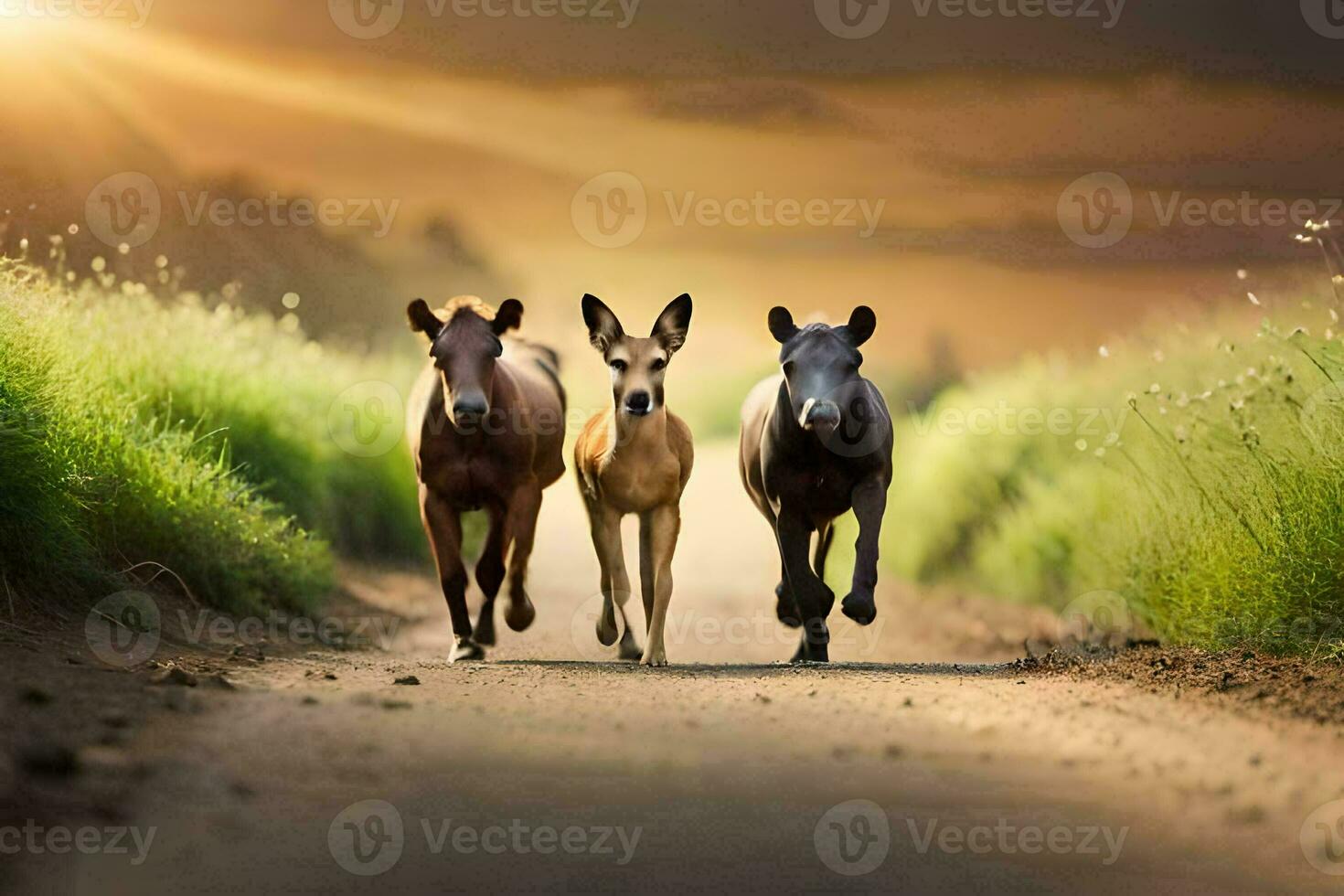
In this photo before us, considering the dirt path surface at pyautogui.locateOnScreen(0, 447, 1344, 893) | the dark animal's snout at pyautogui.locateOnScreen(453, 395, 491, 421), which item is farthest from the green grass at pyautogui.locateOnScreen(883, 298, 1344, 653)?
the dark animal's snout at pyautogui.locateOnScreen(453, 395, 491, 421)

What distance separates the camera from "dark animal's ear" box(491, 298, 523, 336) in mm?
10031

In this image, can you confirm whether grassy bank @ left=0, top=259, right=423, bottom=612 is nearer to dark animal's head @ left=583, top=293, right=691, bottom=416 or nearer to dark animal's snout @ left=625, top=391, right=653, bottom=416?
dark animal's head @ left=583, top=293, right=691, bottom=416

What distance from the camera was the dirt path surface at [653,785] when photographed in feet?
16.6

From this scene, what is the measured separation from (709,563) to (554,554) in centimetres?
193

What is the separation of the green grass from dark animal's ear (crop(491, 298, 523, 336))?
168 inches

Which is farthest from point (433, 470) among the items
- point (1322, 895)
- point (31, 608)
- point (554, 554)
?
point (554, 554)

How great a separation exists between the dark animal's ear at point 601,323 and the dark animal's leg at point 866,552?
6.82 ft

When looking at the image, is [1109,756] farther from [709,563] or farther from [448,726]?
[709,563]

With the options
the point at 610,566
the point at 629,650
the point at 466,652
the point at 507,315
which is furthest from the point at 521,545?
the point at 507,315

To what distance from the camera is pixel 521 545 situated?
10.3 m

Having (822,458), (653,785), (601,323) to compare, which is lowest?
(653,785)

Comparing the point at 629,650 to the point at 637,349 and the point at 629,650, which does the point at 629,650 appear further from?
the point at 637,349

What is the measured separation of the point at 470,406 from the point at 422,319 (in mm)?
939

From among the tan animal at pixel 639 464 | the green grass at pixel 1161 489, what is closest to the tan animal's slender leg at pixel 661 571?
the tan animal at pixel 639 464
